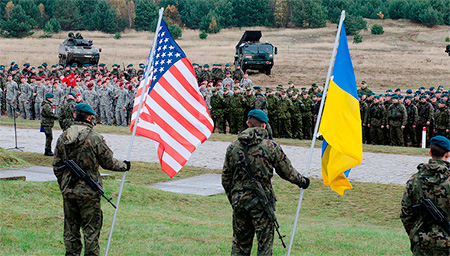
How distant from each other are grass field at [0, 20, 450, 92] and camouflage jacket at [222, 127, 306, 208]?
33760mm

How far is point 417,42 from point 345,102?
66173mm

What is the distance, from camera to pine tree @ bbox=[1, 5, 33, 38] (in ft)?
273

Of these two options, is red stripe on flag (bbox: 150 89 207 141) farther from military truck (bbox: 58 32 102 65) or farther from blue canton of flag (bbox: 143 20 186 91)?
military truck (bbox: 58 32 102 65)

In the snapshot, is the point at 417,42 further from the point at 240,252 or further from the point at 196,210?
the point at 240,252

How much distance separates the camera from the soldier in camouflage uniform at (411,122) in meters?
21.1

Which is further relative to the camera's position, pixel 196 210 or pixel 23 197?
pixel 196 210

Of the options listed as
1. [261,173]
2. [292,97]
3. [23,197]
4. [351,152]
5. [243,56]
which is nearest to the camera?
[261,173]

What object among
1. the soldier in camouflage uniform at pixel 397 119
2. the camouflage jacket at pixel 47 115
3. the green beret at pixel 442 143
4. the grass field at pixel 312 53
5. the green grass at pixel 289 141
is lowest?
the grass field at pixel 312 53

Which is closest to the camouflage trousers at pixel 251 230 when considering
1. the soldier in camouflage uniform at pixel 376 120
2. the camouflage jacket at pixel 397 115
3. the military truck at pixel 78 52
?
the camouflage jacket at pixel 397 115

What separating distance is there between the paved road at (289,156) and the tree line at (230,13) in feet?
231

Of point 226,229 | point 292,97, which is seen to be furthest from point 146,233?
point 292,97

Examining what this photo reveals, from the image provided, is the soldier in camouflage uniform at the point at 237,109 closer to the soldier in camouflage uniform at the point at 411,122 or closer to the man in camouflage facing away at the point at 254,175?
the soldier in camouflage uniform at the point at 411,122

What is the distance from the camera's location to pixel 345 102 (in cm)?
757

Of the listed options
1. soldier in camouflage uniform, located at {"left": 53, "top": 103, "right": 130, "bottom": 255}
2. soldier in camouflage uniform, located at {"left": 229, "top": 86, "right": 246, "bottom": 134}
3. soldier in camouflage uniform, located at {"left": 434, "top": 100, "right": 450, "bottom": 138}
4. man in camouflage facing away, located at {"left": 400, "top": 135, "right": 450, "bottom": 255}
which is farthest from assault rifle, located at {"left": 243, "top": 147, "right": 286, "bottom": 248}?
soldier in camouflage uniform, located at {"left": 229, "top": 86, "right": 246, "bottom": 134}
